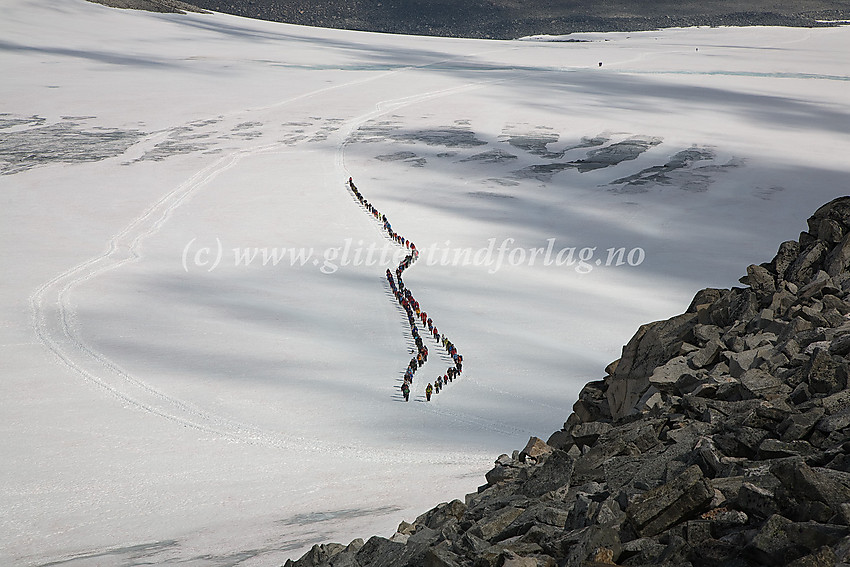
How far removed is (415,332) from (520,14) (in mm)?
106776

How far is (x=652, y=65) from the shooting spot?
65250 mm

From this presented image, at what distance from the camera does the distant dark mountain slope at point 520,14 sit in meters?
110

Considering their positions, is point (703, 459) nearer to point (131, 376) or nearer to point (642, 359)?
point (642, 359)

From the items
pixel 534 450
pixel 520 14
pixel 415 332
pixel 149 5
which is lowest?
pixel 415 332

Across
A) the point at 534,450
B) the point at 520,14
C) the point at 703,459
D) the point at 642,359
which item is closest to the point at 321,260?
the point at 642,359

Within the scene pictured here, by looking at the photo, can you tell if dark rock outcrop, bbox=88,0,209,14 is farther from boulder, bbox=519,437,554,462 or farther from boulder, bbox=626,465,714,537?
boulder, bbox=626,465,714,537

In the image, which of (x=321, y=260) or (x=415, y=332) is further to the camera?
(x=321, y=260)

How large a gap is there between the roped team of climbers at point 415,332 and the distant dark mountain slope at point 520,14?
91877 mm

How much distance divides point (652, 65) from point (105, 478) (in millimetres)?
61195

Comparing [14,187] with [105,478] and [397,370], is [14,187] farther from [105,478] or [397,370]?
[105,478]

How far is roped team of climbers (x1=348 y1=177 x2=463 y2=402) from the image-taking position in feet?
50.4

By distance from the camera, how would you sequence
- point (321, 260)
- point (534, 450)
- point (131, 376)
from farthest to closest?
point (321, 260) < point (131, 376) < point (534, 450)

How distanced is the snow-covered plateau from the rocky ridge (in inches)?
101

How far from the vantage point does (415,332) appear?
17656 mm
